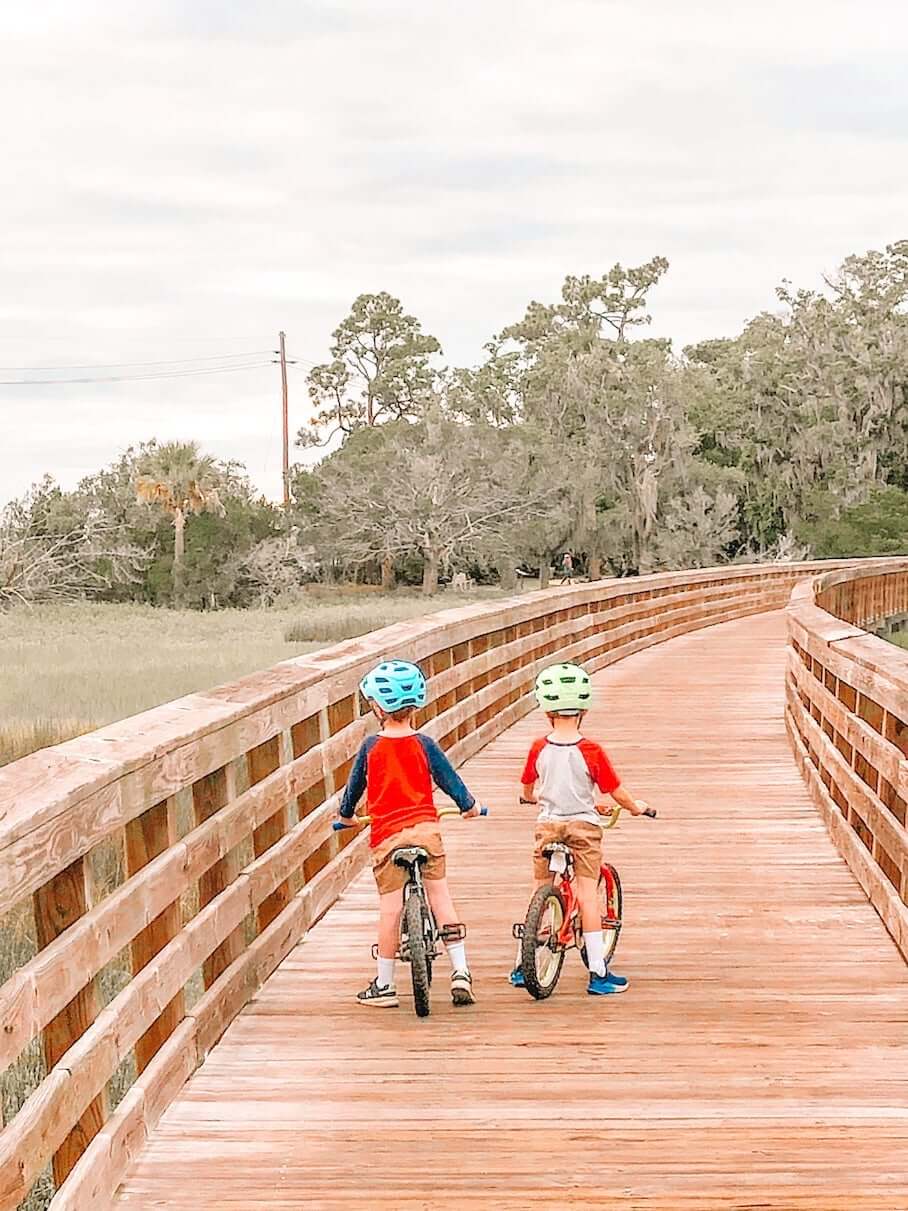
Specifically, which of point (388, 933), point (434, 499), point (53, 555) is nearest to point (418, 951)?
point (388, 933)

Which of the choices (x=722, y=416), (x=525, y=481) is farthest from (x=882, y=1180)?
(x=722, y=416)

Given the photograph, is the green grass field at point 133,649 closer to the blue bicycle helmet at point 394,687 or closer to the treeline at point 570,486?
the treeline at point 570,486

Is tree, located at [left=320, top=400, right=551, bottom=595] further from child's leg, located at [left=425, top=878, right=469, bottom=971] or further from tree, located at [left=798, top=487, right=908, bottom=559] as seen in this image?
child's leg, located at [left=425, top=878, right=469, bottom=971]

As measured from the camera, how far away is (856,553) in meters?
52.7

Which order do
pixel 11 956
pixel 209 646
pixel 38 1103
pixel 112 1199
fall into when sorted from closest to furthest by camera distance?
pixel 38 1103 < pixel 112 1199 < pixel 11 956 < pixel 209 646

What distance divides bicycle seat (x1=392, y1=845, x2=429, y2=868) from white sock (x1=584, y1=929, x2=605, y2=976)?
714mm

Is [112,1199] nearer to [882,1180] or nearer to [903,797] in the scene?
[882,1180]

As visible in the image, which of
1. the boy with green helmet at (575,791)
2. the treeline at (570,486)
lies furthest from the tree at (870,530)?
the boy with green helmet at (575,791)

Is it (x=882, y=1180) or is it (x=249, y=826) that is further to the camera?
(x=249, y=826)

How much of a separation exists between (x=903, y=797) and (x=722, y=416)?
5662 cm

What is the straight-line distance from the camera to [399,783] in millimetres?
6082

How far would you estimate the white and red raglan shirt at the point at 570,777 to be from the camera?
622 centimetres

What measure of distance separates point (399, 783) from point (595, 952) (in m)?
0.96

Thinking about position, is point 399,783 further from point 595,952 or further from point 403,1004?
point 595,952
